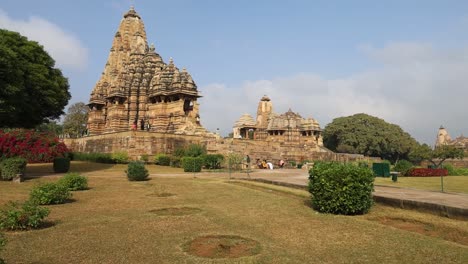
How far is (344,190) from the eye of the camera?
360 inches

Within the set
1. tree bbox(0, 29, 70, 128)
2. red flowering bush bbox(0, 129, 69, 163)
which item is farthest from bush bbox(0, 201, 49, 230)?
tree bbox(0, 29, 70, 128)

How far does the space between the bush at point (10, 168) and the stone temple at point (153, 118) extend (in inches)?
570

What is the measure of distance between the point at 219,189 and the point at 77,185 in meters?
5.34

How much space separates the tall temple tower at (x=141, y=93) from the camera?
38156 mm

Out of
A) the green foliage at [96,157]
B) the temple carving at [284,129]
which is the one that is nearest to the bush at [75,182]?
the green foliage at [96,157]

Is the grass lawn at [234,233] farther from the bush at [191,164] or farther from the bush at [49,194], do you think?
the bush at [191,164]

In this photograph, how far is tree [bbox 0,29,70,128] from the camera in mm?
18875

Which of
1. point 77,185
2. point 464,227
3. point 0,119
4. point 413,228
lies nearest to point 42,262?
point 413,228

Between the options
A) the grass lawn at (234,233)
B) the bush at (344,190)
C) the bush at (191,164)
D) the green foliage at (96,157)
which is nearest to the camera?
the grass lawn at (234,233)

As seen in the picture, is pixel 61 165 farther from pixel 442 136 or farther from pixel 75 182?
pixel 442 136

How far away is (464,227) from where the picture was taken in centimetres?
744

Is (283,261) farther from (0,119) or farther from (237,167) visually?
(237,167)

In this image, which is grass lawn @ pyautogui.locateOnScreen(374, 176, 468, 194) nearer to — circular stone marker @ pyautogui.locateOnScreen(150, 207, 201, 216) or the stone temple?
circular stone marker @ pyautogui.locateOnScreen(150, 207, 201, 216)

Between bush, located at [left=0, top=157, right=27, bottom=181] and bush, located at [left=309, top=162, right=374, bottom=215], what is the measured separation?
12977mm
